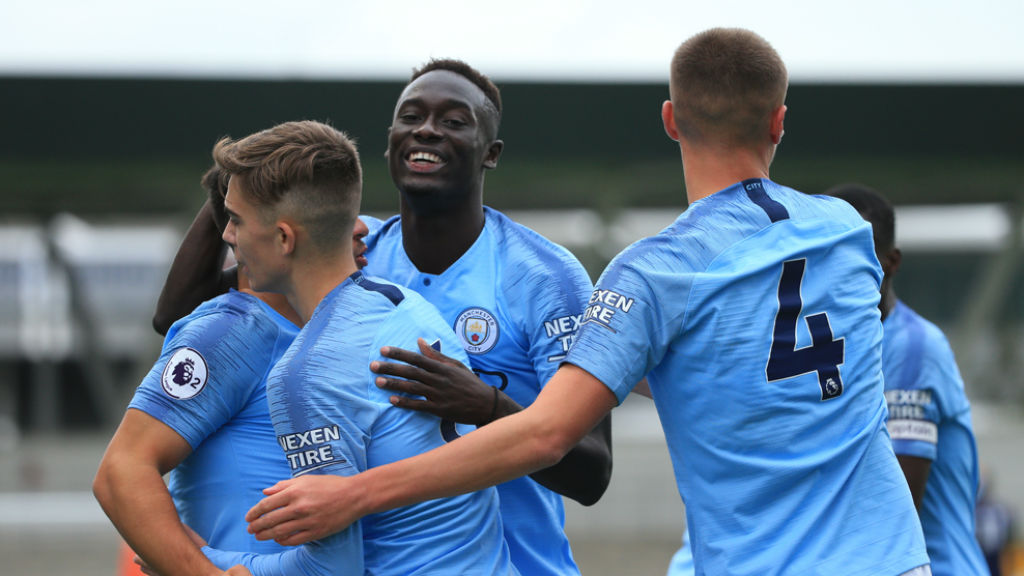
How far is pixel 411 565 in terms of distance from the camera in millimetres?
2412

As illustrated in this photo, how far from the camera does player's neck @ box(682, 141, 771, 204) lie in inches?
103

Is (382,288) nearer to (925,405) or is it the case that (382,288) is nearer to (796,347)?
(796,347)

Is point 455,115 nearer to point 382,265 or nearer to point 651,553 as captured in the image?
point 382,265

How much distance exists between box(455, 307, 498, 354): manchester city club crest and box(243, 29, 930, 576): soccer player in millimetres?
839

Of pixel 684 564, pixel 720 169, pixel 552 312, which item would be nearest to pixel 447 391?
pixel 552 312

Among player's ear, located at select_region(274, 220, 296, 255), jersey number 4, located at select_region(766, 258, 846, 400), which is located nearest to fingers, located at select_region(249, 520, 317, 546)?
player's ear, located at select_region(274, 220, 296, 255)

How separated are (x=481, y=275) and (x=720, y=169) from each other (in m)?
1.01

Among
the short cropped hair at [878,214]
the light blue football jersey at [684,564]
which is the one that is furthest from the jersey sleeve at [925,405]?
the light blue football jersey at [684,564]

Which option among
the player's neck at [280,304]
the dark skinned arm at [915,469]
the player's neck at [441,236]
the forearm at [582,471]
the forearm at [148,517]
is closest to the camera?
the forearm at [148,517]

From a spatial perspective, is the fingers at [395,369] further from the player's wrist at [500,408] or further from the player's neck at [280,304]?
the player's neck at [280,304]

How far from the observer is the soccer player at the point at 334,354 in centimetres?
232

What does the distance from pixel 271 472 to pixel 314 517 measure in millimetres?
439

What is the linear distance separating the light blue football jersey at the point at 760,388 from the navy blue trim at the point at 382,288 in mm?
464

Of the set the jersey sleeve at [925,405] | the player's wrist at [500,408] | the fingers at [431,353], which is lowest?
the jersey sleeve at [925,405]
